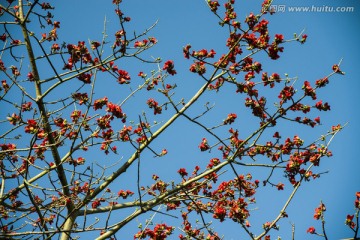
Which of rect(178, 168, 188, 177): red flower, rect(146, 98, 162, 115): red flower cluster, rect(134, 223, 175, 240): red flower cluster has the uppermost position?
rect(146, 98, 162, 115): red flower cluster

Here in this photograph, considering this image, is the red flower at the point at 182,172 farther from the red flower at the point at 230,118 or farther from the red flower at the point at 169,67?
the red flower at the point at 169,67

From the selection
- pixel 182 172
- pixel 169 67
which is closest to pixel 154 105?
pixel 169 67

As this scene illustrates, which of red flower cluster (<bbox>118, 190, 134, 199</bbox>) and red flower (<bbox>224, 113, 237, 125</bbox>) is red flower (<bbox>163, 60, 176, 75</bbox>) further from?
red flower cluster (<bbox>118, 190, 134, 199</bbox>)

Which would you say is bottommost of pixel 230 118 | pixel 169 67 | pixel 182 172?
pixel 182 172

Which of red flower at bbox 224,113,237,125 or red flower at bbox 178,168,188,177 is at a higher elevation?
red flower at bbox 224,113,237,125

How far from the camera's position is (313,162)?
4801 mm

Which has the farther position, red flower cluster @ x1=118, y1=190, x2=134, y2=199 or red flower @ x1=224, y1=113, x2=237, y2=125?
red flower cluster @ x1=118, y1=190, x2=134, y2=199

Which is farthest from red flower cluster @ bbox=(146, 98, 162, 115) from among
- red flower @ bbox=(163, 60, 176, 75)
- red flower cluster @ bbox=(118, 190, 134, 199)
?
red flower cluster @ bbox=(118, 190, 134, 199)

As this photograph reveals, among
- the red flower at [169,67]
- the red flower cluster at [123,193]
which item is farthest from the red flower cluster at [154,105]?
the red flower cluster at [123,193]

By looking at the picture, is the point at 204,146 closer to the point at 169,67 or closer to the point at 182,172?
the point at 182,172

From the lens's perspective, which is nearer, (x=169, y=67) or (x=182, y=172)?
(x=169, y=67)

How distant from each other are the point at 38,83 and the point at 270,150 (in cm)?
370

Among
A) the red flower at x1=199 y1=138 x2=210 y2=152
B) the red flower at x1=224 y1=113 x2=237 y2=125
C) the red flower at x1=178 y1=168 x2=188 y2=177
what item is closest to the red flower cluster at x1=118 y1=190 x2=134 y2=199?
the red flower at x1=178 y1=168 x2=188 y2=177

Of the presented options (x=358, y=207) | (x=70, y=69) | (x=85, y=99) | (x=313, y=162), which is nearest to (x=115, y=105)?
(x=85, y=99)
